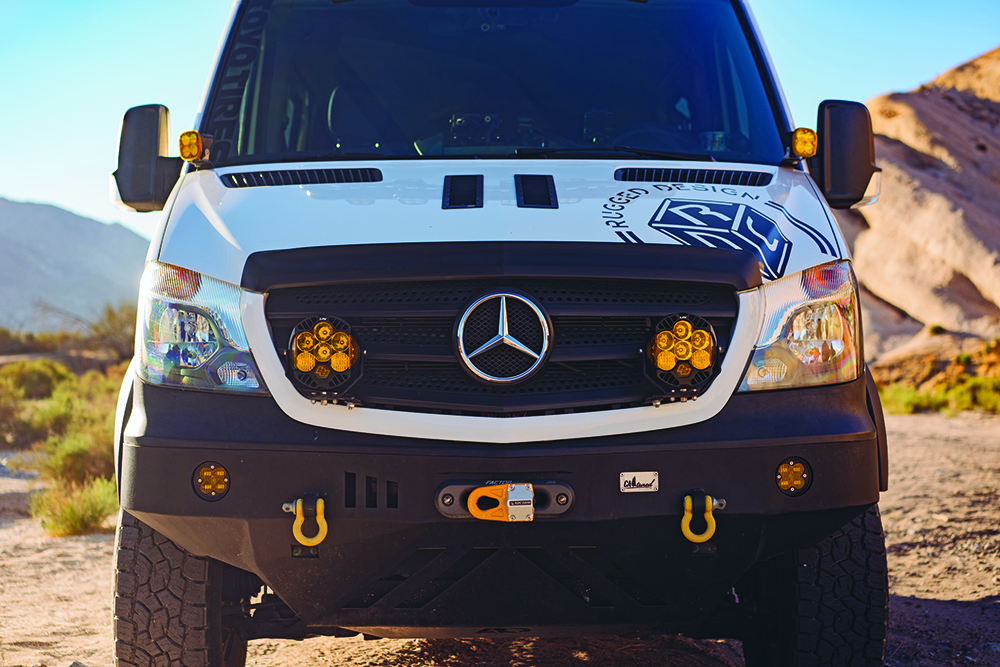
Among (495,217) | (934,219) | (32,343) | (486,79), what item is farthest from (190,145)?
(32,343)

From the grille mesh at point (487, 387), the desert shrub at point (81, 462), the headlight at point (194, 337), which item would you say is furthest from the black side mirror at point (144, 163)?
the desert shrub at point (81, 462)

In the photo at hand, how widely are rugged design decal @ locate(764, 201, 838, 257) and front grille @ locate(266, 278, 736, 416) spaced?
384 mm

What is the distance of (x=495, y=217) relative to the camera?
268 centimetres

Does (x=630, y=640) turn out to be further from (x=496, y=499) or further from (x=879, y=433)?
(x=496, y=499)

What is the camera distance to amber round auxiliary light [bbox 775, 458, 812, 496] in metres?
2.49

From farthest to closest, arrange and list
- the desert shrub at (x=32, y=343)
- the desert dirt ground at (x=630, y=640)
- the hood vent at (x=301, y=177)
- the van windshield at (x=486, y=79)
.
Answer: the desert shrub at (x=32, y=343)
the desert dirt ground at (x=630, y=640)
the van windshield at (x=486, y=79)
the hood vent at (x=301, y=177)

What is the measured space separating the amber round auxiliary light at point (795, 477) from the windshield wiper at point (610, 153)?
1.33m

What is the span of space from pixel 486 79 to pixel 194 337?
6.04 ft

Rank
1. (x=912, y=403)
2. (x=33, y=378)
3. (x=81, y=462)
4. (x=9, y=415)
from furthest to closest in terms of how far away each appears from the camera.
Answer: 1. (x=33, y=378)
2. (x=912, y=403)
3. (x=9, y=415)
4. (x=81, y=462)

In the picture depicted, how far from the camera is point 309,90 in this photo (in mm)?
3904

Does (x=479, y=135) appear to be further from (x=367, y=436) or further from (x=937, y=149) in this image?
(x=937, y=149)

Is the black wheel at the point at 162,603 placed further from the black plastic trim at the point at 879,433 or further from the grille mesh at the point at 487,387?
the black plastic trim at the point at 879,433

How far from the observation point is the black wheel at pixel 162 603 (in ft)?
8.73

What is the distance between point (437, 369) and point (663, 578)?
862 millimetres
